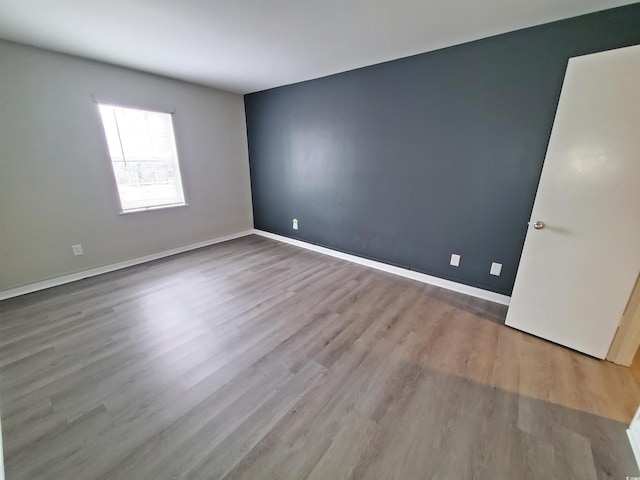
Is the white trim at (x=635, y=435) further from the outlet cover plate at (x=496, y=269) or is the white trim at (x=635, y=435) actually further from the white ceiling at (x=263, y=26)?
the white ceiling at (x=263, y=26)

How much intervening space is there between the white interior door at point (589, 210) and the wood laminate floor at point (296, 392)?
30 centimetres

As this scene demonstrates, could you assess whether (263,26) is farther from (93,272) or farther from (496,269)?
(93,272)

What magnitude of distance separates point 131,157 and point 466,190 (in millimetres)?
3995

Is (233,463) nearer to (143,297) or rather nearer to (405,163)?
(143,297)

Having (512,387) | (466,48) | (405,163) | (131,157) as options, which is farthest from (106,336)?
(466,48)

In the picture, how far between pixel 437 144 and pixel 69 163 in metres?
3.96

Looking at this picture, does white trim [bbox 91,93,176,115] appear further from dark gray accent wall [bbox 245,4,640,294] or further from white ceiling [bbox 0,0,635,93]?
dark gray accent wall [bbox 245,4,640,294]

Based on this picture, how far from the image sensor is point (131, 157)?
10.4ft

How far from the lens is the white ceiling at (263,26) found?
1.71 m

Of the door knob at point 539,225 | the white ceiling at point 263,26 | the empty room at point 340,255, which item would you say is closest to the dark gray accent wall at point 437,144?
the empty room at point 340,255

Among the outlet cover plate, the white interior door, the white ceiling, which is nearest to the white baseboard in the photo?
the white interior door

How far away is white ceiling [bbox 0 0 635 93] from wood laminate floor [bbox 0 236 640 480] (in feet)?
7.78

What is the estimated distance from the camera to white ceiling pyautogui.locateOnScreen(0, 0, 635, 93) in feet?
5.61

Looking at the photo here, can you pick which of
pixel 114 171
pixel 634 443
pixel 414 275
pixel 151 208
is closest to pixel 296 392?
pixel 634 443
